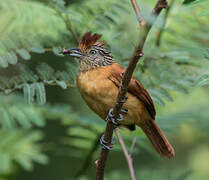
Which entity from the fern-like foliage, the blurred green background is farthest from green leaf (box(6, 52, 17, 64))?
the fern-like foliage

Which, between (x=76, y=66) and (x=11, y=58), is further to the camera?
(x=76, y=66)

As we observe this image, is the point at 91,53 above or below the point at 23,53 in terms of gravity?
below

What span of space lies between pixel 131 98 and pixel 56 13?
86 cm

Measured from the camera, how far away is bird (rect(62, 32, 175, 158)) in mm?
2869

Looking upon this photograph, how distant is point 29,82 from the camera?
280 cm

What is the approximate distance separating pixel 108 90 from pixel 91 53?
0.63 meters

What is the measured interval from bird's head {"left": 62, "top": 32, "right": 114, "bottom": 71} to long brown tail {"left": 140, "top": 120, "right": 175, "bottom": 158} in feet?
1.92

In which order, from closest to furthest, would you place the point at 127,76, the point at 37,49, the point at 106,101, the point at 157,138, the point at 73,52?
the point at 127,76 → the point at 106,101 → the point at 37,49 → the point at 73,52 → the point at 157,138

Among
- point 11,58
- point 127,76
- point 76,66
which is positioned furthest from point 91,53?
point 127,76

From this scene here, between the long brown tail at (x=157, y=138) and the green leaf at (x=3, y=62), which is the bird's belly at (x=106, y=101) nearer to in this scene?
the long brown tail at (x=157, y=138)

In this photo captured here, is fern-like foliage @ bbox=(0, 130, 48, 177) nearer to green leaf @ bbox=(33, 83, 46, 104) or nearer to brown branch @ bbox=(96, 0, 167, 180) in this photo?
green leaf @ bbox=(33, 83, 46, 104)

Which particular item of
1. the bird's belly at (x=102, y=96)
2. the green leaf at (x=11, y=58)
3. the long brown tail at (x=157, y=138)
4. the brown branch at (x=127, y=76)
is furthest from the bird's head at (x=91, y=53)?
the brown branch at (x=127, y=76)

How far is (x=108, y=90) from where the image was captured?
112 inches

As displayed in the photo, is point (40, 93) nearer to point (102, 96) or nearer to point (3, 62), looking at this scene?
point (3, 62)
